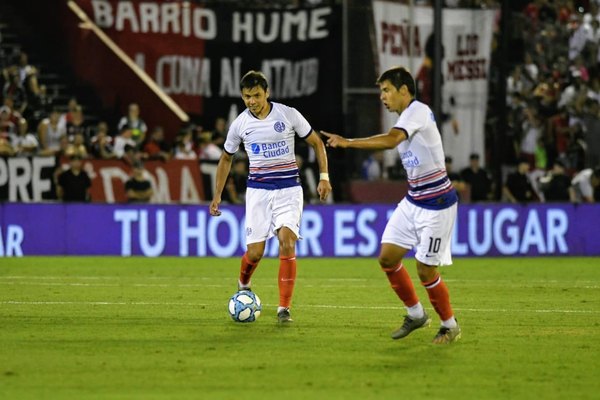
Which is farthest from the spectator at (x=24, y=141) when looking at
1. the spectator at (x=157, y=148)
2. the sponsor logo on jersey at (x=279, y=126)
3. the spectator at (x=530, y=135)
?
the sponsor logo on jersey at (x=279, y=126)

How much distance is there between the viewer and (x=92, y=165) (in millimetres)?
24031

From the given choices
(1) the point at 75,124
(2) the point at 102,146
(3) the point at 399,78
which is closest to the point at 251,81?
(3) the point at 399,78

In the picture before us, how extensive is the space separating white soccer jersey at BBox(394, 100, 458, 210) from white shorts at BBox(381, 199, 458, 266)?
0.08 metres

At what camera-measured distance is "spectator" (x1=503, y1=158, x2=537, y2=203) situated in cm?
2509

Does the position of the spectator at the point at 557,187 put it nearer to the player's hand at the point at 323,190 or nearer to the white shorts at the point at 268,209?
the white shorts at the point at 268,209

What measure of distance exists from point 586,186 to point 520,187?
1.31m

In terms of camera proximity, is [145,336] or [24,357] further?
[145,336]

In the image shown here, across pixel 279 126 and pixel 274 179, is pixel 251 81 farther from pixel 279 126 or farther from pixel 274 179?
pixel 274 179

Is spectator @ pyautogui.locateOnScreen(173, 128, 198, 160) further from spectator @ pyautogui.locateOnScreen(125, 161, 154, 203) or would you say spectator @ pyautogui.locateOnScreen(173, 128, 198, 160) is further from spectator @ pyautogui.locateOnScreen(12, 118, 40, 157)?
spectator @ pyautogui.locateOnScreen(12, 118, 40, 157)

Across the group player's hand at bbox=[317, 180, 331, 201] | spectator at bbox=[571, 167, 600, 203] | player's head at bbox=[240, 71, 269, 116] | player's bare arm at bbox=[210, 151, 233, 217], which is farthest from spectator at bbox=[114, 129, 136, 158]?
player's hand at bbox=[317, 180, 331, 201]

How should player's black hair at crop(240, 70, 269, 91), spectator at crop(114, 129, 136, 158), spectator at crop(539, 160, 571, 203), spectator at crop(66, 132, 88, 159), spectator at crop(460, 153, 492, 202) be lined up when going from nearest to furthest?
player's black hair at crop(240, 70, 269, 91)
spectator at crop(66, 132, 88, 159)
spectator at crop(114, 129, 136, 158)
spectator at crop(539, 160, 571, 203)
spectator at crop(460, 153, 492, 202)

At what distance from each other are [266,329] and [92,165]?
1289 centimetres

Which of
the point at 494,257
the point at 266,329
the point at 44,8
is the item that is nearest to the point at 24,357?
the point at 266,329

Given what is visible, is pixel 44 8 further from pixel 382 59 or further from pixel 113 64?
pixel 382 59
